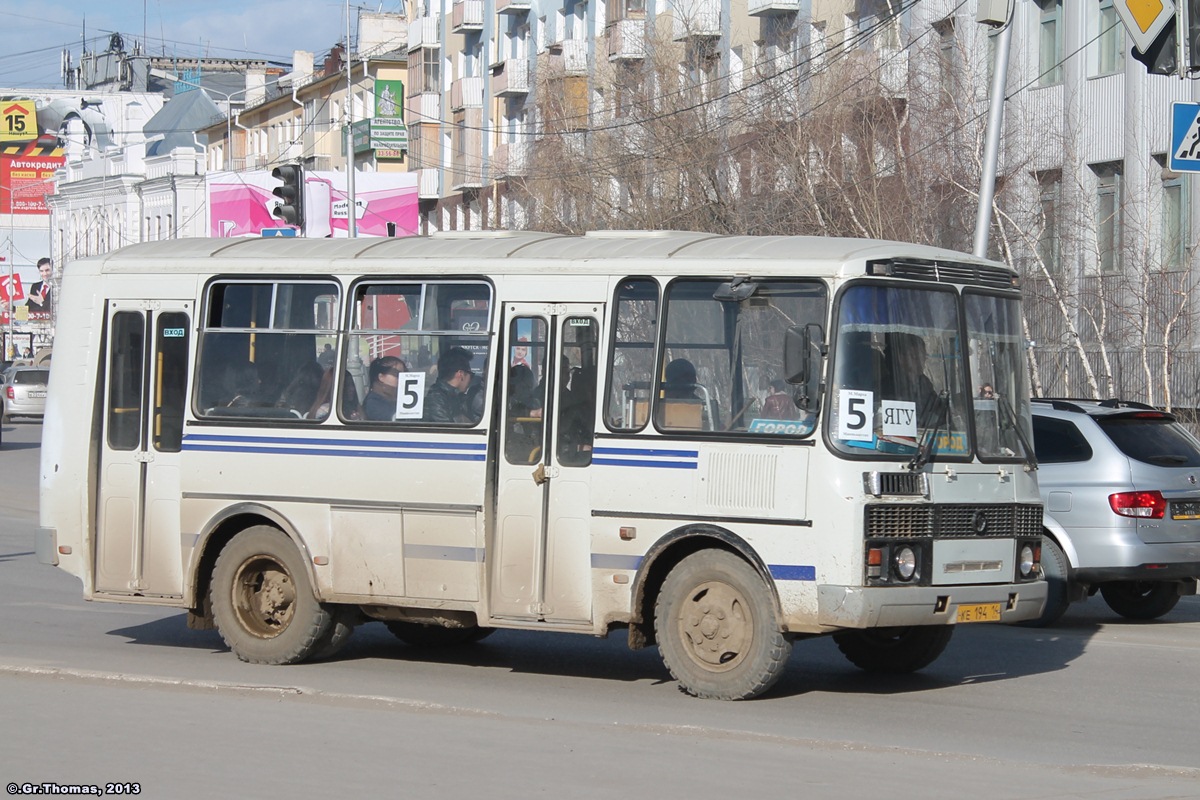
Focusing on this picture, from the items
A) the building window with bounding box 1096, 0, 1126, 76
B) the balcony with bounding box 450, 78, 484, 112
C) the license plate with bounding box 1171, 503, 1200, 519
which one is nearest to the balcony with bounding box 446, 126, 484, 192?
the balcony with bounding box 450, 78, 484, 112

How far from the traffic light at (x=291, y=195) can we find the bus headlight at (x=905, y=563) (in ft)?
46.0

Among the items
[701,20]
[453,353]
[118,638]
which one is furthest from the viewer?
[701,20]

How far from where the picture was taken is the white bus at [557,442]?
32.5ft

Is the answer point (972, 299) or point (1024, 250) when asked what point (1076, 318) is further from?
point (972, 299)

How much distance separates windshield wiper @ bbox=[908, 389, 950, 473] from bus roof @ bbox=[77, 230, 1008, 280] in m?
0.83

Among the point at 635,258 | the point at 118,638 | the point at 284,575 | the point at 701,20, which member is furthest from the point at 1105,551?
the point at 701,20

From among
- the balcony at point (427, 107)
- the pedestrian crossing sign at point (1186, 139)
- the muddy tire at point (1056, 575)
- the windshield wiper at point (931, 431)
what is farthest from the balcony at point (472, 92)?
the windshield wiper at point (931, 431)

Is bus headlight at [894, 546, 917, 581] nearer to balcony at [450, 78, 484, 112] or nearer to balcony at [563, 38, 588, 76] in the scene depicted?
balcony at [563, 38, 588, 76]

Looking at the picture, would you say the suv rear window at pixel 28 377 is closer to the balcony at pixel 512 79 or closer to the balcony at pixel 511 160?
the balcony at pixel 511 160

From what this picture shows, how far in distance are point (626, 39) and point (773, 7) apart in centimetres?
524

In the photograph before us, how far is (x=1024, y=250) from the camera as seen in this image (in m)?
26.5

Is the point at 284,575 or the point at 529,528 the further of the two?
the point at 284,575

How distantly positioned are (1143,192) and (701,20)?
15683 millimetres

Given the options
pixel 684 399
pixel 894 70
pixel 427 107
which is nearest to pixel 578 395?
pixel 684 399
